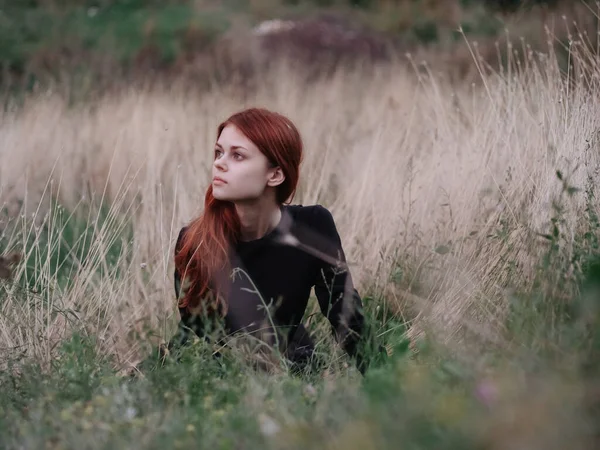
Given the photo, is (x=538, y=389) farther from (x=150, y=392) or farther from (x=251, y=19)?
(x=251, y=19)

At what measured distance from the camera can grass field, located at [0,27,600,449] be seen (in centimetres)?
192

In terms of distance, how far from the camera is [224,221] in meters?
3.19

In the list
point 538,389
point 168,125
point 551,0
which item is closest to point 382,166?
point 168,125

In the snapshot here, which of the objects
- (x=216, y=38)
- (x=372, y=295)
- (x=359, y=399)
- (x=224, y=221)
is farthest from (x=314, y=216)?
(x=216, y=38)

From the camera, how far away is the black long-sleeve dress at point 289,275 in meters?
3.16

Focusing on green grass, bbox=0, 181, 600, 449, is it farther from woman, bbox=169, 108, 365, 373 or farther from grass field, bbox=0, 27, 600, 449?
woman, bbox=169, 108, 365, 373

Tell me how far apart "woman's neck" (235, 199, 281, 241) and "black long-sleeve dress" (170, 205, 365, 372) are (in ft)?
0.10

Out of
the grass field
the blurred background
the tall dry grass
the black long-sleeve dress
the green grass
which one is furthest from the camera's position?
the blurred background

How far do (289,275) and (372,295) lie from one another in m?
0.77

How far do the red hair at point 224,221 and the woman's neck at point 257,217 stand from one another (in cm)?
3

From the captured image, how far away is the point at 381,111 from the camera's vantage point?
21.4 ft

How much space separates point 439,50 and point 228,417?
8790mm

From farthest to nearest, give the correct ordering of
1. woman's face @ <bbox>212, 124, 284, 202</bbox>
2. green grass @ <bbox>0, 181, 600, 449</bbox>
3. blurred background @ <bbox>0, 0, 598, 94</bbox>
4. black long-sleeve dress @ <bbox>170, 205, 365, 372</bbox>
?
blurred background @ <bbox>0, 0, 598, 94</bbox> < black long-sleeve dress @ <bbox>170, 205, 365, 372</bbox> < woman's face @ <bbox>212, 124, 284, 202</bbox> < green grass @ <bbox>0, 181, 600, 449</bbox>

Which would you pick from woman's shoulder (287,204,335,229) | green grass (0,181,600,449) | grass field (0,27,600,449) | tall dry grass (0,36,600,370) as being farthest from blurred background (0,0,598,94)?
green grass (0,181,600,449)
